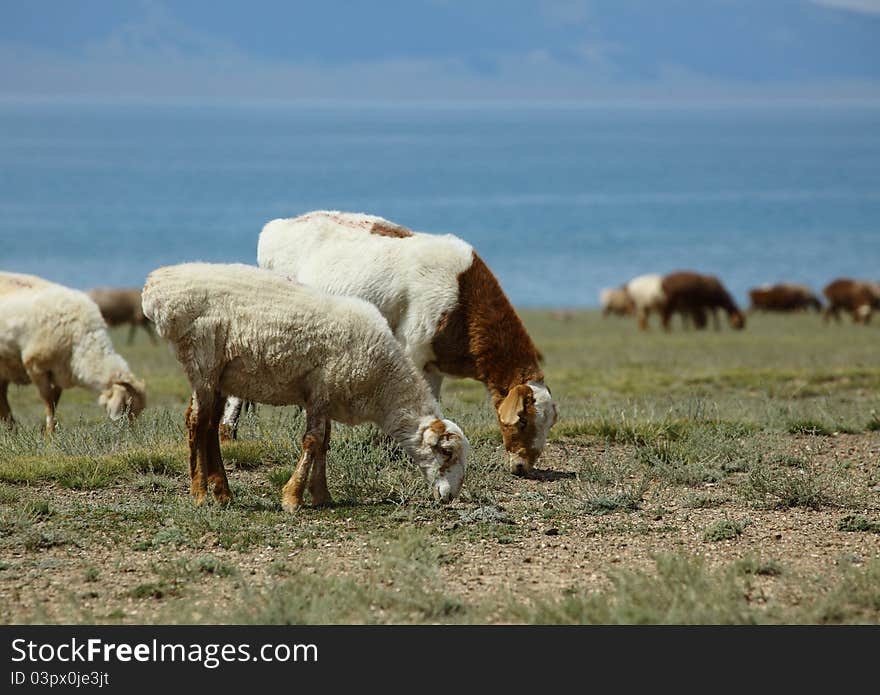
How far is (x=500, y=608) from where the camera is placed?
5.98 meters

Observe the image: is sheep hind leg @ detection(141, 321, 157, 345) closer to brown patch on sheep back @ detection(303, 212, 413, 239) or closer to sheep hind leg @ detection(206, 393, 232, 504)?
brown patch on sheep back @ detection(303, 212, 413, 239)

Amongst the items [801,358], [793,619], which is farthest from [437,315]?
[801,358]

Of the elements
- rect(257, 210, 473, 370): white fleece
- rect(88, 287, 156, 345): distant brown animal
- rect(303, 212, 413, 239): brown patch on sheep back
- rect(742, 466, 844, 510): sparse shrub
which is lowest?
rect(742, 466, 844, 510): sparse shrub

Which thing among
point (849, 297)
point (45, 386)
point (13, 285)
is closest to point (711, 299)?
point (849, 297)

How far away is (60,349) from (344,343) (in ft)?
19.2

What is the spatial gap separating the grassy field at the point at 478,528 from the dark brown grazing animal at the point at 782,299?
38076 mm

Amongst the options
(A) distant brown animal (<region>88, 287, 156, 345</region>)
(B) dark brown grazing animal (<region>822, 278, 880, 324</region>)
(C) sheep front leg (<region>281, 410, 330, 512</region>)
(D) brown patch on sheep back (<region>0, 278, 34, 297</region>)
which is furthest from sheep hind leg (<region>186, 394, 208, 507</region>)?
(B) dark brown grazing animal (<region>822, 278, 880, 324</region>)

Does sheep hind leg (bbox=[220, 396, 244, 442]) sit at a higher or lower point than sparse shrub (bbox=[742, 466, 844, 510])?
higher

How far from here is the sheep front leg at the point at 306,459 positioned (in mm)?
8008

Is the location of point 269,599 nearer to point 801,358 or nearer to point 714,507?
point 714,507

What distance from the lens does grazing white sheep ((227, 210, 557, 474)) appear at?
9.17 meters

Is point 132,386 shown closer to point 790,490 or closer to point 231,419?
point 231,419
